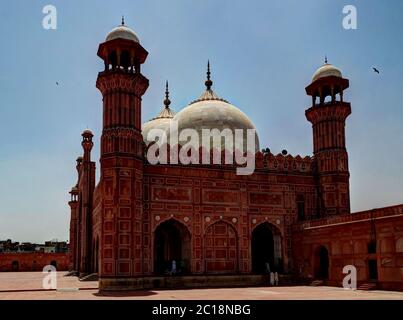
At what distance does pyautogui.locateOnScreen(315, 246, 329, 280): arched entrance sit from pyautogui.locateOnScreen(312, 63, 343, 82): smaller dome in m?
8.69

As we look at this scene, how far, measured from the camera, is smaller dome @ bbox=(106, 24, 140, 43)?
2204 centimetres

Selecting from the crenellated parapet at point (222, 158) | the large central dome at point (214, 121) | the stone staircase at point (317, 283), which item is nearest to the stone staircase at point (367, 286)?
the stone staircase at point (317, 283)

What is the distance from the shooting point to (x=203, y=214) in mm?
22969

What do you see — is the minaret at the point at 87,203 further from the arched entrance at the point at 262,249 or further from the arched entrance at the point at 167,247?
the arched entrance at the point at 262,249

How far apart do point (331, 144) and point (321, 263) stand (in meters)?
6.03

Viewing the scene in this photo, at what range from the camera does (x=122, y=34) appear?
22109 millimetres

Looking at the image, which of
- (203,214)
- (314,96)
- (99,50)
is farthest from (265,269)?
(99,50)

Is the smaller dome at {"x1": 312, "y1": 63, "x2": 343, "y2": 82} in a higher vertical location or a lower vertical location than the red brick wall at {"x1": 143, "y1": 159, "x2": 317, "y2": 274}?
higher

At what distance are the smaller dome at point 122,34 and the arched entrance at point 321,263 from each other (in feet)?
40.7

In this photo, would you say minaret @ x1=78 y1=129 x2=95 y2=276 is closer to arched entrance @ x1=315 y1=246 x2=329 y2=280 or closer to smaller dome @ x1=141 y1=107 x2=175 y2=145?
smaller dome @ x1=141 y1=107 x2=175 y2=145

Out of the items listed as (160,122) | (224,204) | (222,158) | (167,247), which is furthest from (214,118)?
(167,247)

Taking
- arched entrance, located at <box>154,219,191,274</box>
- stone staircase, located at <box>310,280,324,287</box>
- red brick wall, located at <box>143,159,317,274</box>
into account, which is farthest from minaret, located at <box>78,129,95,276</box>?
stone staircase, located at <box>310,280,324,287</box>

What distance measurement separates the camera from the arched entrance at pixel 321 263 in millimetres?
22531
